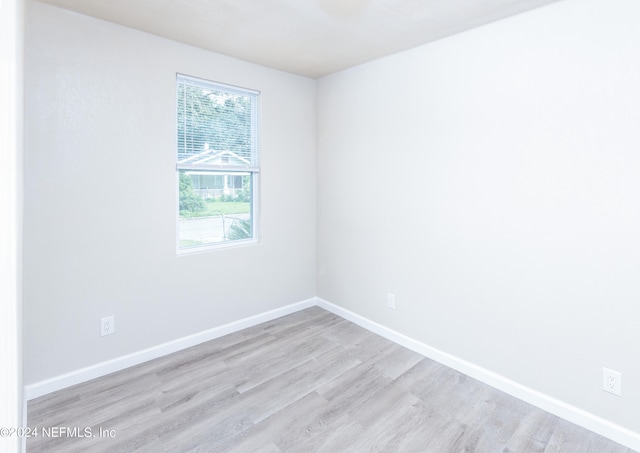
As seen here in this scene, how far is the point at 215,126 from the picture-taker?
306 cm

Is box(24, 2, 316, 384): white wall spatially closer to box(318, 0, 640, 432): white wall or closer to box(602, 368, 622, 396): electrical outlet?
box(318, 0, 640, 432): white wall

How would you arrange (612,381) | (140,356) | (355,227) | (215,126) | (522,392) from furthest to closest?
(355,227) → (215,126) → (140,356) → (522,392) → (612,381)

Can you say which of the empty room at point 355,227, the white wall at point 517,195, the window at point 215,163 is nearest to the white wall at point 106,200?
the empty room at point 355,227

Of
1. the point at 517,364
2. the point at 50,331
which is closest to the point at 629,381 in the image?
the point at 517,364

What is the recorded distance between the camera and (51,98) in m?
2.24

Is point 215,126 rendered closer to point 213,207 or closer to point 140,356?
point 213,207

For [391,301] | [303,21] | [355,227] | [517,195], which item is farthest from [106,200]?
[517,195]

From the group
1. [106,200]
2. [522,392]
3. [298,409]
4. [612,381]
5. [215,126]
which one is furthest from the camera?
[215,126]

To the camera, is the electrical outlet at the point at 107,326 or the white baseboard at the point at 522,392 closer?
the white baseboard at the point at 522,392

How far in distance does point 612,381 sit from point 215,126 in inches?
130

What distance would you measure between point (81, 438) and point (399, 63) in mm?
3374

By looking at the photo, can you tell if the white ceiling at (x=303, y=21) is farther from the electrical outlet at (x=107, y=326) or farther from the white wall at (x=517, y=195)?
the electrical outlet at (x=107, y=326)

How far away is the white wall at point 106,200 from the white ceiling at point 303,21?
8.2 inches

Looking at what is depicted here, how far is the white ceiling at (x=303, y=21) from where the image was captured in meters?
2.13
